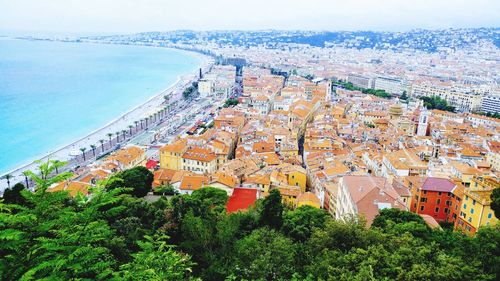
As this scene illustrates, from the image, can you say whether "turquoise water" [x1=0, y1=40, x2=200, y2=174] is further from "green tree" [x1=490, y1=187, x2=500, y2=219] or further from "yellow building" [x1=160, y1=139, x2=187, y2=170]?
"green tree" [x1=490, y1=187, x2=500, y2=219]

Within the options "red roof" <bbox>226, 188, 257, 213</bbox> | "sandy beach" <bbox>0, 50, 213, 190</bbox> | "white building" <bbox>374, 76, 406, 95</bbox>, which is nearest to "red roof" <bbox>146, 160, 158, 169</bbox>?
"sandy beach" <bbox>0, 50, 213, 190</bbox>

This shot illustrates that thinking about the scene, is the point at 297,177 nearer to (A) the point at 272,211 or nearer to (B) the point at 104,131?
(A) the point at 272,211

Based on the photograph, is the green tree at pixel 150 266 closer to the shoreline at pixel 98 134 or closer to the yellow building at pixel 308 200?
the yellow building at pixel 308 200

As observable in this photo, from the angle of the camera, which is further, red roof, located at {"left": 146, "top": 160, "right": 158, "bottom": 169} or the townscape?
red roof, located at {"left": 146, "top": 160, "right": 158, "bottom": 169}

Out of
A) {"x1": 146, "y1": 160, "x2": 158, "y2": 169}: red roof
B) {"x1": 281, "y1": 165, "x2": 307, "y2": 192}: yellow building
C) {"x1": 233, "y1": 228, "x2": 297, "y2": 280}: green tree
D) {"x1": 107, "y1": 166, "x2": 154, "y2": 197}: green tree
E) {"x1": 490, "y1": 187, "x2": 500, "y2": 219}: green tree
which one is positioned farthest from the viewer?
{"x1": 146, "y1": 160, "x2": 158, "y2": 169}: red roof

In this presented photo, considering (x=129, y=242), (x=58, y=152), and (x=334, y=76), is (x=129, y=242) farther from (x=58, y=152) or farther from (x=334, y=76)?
(x=334, y=76)

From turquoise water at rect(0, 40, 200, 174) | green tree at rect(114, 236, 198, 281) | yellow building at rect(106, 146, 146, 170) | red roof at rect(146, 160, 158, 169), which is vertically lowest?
turquoise water at rect(0, 40, 200, 174)

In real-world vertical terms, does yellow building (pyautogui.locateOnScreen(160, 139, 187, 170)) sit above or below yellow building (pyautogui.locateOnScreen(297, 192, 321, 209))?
below
